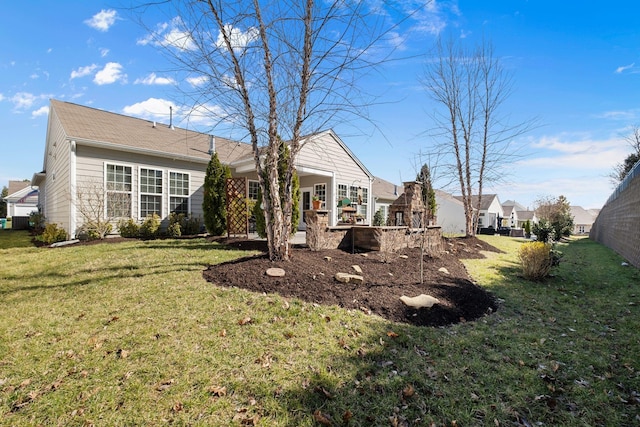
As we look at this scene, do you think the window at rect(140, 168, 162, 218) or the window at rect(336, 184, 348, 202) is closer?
the window at rect(140, 168, 162, 218)

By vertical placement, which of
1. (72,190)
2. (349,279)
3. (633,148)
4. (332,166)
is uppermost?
(633,148)

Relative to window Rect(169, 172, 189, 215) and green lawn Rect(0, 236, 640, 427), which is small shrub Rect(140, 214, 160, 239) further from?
green lawn Rect(0, 236, 640, 427)

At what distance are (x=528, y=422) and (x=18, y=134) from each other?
20.3 metres

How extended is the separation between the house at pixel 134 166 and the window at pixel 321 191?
0.05 m

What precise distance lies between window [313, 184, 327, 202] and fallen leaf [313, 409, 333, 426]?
42.5 ft

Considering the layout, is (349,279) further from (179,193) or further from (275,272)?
(179,193)

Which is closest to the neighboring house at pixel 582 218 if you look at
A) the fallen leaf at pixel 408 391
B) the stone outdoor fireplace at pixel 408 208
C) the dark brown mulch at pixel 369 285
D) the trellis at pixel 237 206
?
the stone outdoor fireplace at pixel 408 208

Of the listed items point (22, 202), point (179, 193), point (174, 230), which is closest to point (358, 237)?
point (174, 230)

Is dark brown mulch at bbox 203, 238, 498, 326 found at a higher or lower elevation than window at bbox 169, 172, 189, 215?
lower

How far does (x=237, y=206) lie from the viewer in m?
10.0

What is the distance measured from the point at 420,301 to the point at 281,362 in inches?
101

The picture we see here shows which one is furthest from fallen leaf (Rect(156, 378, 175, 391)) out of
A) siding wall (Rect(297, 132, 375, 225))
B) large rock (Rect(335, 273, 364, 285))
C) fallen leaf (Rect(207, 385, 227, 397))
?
siding wall (Rect(297, 132, 375, 225))

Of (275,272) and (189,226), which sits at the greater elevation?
(189,226)

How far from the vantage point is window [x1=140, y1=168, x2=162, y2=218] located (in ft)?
36.2
